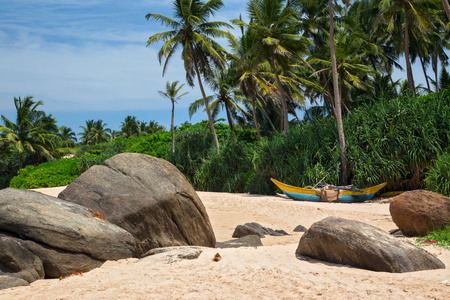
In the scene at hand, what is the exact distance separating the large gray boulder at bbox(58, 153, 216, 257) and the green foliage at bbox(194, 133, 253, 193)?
15499mm

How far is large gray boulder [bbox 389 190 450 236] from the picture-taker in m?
7.62

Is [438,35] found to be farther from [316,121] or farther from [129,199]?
[129,199]

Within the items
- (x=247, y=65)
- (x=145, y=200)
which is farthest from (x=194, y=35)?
(x=145, y=200)

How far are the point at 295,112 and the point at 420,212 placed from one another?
28868 millimetres

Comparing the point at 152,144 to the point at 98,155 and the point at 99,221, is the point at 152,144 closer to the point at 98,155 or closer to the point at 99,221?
the point at 98,155

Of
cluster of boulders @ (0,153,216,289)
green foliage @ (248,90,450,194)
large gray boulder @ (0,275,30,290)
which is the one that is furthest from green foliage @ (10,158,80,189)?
large gray boulder @ (0,275,30,290)

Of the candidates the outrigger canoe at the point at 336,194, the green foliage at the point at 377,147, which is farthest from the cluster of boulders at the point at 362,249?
the green foliage at the point at 377,147

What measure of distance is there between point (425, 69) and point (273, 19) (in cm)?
2145

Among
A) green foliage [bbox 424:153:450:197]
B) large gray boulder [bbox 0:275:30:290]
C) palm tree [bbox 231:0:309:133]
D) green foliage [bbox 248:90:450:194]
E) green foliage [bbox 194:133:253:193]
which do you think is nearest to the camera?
large gray boulder [bbox 0:275:30:290]

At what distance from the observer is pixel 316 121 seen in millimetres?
20297

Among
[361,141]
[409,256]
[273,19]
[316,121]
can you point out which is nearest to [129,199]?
[409,256]

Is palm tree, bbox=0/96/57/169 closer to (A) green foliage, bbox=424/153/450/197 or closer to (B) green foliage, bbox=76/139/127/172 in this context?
(B) green foliage, bbox=76/139/127/172

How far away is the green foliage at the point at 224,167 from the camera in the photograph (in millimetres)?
23578

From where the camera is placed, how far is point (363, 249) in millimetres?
5535
